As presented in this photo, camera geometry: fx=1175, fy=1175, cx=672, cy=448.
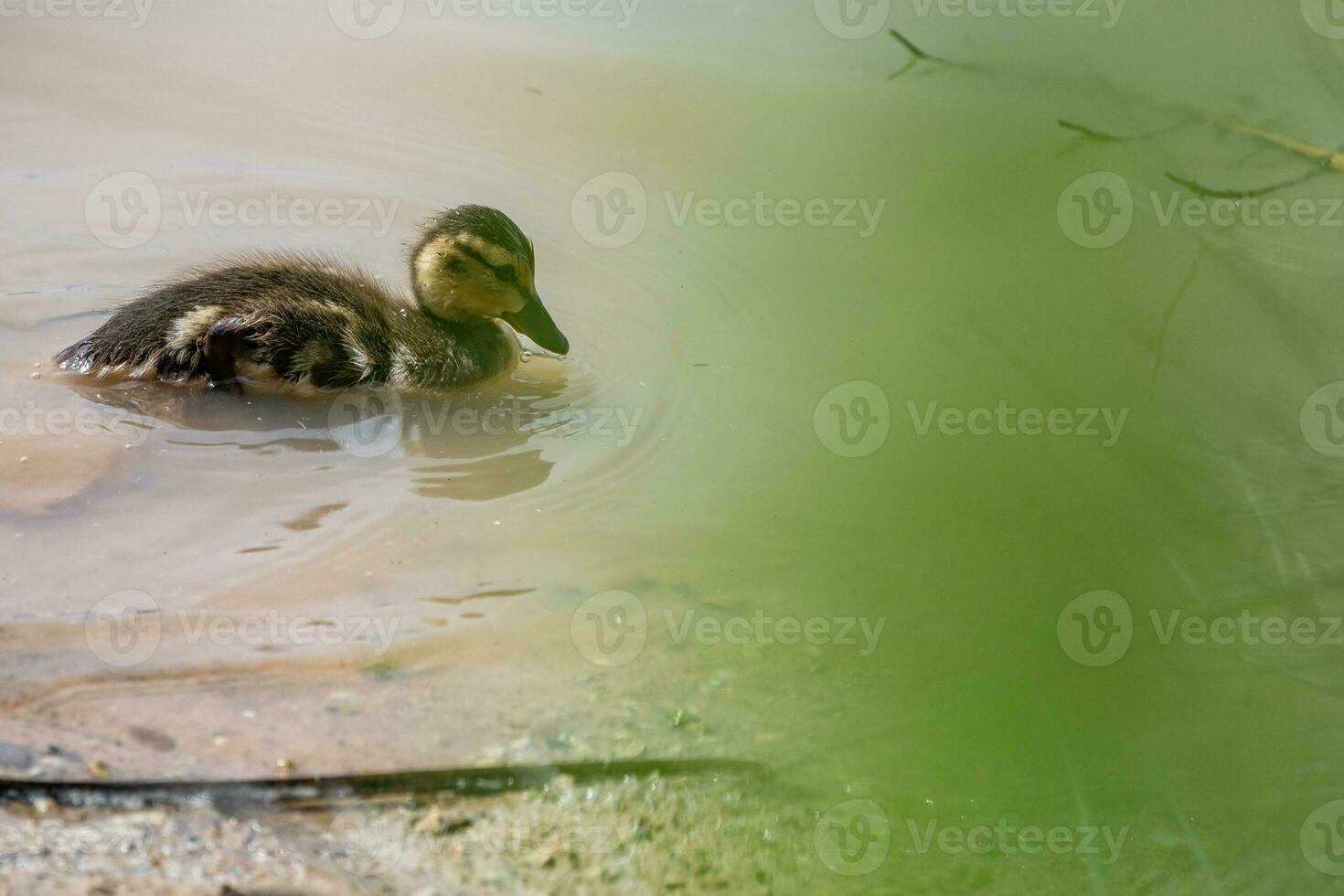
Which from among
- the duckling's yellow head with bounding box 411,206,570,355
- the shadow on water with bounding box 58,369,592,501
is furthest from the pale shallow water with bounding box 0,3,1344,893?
the duckling's yellow head with bounding box 411,206,570,355

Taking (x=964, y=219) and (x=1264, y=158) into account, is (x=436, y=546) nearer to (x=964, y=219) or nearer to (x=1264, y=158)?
(x=964, y=219)

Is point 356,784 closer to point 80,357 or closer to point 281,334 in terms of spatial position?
point 281,334

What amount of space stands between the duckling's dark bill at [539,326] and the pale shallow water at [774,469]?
0.12m

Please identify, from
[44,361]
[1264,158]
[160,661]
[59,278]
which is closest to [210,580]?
[160,661]

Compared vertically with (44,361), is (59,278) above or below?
above

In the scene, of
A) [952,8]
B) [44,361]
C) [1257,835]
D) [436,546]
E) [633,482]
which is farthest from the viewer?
[44,361]

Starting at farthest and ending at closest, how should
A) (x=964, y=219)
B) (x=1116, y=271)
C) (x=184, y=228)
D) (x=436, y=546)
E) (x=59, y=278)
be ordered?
(x=184, y=228) < (x=59, y=278) < (x=436, y=546) < (x=1116, y=271) < (x=964, y=219)

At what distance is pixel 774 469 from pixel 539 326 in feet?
4.41

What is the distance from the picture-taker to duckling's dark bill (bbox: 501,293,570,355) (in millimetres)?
3951

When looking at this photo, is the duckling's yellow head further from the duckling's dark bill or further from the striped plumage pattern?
the striped plumage pattern

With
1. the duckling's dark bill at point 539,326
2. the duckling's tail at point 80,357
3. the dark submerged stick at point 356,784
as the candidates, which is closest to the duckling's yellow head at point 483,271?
the duckling's dark bill at point 539,326

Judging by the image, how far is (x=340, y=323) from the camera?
12.3 ft

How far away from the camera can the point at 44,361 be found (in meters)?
3.73

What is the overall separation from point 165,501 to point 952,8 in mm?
2472
